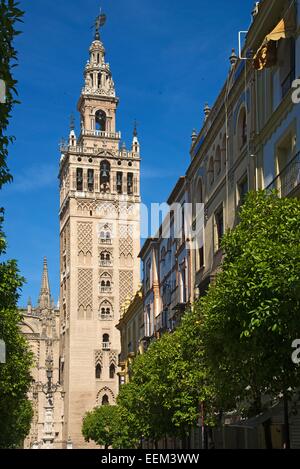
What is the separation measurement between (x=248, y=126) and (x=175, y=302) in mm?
19609

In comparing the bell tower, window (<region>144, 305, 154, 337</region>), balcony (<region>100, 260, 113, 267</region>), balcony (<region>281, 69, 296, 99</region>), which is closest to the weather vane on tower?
the bell tower

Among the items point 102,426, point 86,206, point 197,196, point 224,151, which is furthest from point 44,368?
point 224,151

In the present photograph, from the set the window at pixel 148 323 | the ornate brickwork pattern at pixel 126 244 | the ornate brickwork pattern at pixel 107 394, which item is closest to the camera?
the window at pixel 148 323

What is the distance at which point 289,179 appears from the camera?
26.2 meters

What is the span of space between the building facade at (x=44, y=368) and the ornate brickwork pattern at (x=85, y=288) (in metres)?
6.97

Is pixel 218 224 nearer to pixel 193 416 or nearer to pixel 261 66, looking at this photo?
pixel 193 416

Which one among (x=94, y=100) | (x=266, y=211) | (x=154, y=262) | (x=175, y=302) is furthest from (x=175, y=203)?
(x=94, y=100)

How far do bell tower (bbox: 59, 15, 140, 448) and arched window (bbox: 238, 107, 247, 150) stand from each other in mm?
66210

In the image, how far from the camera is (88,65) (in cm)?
11081

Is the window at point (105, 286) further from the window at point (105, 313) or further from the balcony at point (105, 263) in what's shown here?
the window at point (105, 313)

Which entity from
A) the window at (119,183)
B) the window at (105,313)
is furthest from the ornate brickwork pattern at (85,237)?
the window at (105,313)

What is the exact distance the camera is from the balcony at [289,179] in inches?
992

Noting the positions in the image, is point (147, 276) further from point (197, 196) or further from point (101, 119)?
point (101, 119)

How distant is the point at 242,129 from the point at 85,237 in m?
69.5
